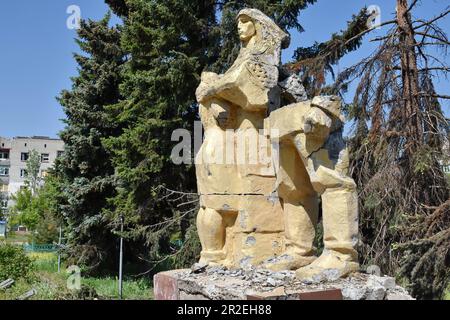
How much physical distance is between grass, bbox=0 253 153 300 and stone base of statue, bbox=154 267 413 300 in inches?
177

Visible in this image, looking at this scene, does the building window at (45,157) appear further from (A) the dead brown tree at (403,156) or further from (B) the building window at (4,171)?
(A) the dead brown tree at (403,156)

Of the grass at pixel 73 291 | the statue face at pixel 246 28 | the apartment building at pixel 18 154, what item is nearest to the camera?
the statue face at pixel 246 28

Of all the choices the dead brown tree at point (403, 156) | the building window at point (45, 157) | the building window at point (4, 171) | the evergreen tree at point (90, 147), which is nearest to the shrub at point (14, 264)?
the evergreen tree at point (90, 147)

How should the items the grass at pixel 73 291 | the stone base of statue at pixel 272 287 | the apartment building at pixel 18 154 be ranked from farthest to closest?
the apartment building at pixel 18 154 < the grass at pixel 73 291 < the stone base of statue at pixel 272 287

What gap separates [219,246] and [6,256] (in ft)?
A: 26.7

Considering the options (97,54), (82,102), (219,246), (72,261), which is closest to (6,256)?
(72,261)

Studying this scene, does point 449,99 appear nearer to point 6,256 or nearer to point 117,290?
point 117,290

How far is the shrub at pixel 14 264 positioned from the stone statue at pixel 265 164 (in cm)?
759

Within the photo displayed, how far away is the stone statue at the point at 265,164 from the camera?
12.5ft

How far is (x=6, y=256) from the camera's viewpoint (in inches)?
430

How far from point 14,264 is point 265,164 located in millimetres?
8355

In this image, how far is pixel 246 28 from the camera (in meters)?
4.66

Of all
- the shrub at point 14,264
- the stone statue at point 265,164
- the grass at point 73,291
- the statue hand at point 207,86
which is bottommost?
the grass at point 73,291

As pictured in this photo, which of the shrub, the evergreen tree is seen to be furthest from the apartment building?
the shrub
